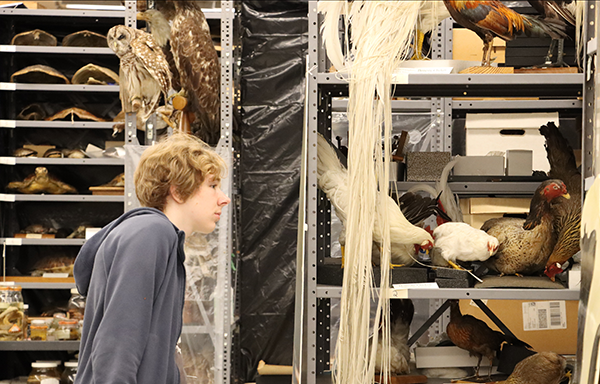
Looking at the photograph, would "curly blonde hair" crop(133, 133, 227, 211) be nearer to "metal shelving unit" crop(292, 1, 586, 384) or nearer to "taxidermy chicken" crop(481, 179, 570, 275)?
"metal shelving unit" crop(292, 1, 586, 384)

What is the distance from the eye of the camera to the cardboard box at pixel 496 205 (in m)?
2.32

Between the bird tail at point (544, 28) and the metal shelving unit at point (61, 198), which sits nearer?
the bird tail at point (544, 28)

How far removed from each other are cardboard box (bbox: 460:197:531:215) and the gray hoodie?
1370 mm

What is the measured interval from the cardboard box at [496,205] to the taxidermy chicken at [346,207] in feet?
1.65

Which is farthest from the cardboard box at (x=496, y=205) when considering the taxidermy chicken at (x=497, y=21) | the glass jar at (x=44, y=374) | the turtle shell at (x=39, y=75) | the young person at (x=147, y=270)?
the turtle shell at (x=39, y=75)

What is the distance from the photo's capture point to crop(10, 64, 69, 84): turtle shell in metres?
3.73

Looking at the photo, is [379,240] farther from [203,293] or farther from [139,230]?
[203,293]

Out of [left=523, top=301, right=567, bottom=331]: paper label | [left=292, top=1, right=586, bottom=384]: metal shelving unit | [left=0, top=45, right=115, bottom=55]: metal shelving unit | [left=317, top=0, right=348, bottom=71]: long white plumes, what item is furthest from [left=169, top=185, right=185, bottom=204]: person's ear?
[left=0, top=45, right=115, bottom=55]: metal shelving unit

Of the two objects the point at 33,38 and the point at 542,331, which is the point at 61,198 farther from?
the point at 542,331

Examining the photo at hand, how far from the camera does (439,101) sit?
119 inches

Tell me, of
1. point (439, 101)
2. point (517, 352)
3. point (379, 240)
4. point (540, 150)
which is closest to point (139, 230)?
point (379, 240)

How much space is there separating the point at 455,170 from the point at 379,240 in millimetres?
625

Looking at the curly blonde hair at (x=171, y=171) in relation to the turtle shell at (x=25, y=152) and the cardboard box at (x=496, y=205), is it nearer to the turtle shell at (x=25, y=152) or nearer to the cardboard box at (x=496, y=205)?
the cardboard box at (x=496, y=205)

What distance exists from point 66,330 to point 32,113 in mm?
1658
